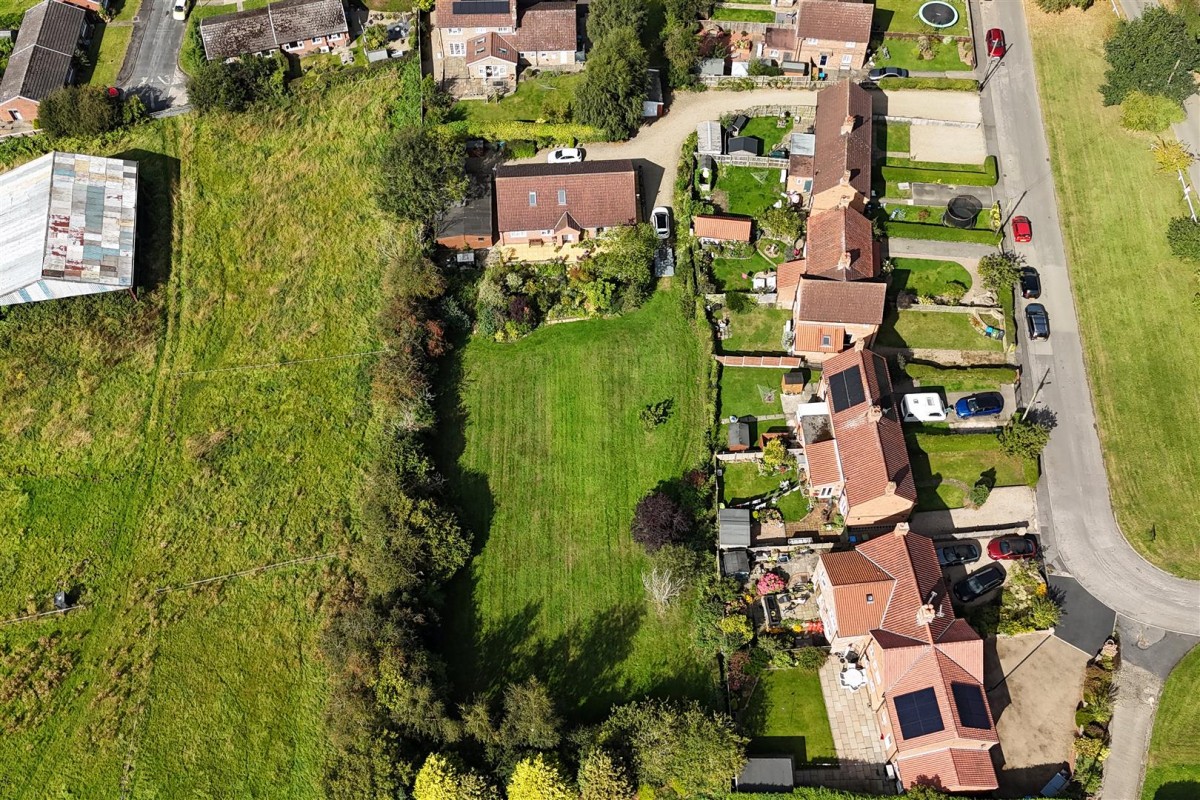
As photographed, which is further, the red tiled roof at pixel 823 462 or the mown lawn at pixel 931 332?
the mown lawn at pixel 931 332

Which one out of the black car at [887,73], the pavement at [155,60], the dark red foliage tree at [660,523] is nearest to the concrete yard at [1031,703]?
the dark red foliage tree at [660,523]

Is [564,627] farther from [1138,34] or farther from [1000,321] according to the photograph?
[1138,34]

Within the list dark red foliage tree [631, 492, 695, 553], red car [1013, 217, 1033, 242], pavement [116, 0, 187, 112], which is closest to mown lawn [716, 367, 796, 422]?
dark red foliage tree [631, 492, 695, 553]

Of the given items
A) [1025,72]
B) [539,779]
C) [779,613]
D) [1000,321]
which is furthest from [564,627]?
[1025,72]

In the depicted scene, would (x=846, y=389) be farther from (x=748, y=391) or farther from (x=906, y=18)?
(x=906, y=18)

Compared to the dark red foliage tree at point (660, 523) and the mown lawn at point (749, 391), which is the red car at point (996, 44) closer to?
the mown lawn at point (749, 391)

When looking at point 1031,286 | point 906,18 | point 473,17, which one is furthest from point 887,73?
point 473,17
